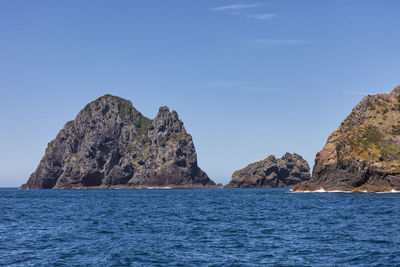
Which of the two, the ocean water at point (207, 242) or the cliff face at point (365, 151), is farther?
the cliff face at point (365, 151)

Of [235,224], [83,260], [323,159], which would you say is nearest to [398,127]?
[323,159]

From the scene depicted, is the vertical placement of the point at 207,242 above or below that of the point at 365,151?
below

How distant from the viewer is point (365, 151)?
404ft

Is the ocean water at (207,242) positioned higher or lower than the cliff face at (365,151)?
lower

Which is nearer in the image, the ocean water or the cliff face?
the ocean water

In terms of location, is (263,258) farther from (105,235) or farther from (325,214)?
(325,214)

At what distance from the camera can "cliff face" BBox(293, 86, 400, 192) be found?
117125mm

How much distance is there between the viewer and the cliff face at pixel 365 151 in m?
117

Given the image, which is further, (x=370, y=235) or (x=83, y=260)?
(x=370, y=235)

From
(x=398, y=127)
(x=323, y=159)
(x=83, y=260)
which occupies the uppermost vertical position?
(x=398, y=127)

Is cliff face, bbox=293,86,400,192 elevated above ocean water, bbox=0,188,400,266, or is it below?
above

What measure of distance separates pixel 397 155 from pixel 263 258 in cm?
10485

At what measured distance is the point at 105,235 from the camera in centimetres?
4166

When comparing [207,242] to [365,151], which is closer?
[207,242]
